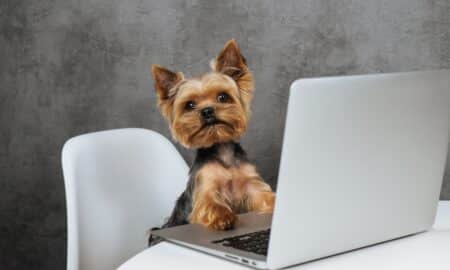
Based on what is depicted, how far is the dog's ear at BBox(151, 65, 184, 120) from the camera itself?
65.1 inches

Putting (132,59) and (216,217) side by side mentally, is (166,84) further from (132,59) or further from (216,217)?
(132,59)

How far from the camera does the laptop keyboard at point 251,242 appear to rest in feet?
4.00

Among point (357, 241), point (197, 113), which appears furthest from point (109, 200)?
point (357, 241)

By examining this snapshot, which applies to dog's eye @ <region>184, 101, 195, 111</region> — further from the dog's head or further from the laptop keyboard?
the laptop keyboard

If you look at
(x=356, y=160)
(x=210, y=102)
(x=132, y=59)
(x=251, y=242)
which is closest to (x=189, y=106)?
(x=210, y=102)

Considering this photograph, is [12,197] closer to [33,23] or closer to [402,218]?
[33,23]

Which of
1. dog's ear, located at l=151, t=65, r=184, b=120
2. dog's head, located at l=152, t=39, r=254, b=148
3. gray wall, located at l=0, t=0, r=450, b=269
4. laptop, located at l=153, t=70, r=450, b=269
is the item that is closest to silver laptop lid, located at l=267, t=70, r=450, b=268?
laptop, located at l=153, t=70, r=450, b=269

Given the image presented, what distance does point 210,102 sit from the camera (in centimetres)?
160

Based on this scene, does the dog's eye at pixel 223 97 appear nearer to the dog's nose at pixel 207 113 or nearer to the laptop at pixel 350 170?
the dog's nose at pixel 207 113

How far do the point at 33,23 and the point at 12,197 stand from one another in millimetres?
600

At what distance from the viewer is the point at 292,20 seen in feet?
7.59

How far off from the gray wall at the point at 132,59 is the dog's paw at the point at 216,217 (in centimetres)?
95

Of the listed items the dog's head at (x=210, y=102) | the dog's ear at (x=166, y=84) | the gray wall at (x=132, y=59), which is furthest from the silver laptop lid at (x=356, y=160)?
the gray wall at (x=132, y=59)

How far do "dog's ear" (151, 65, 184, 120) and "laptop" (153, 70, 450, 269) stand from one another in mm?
389
